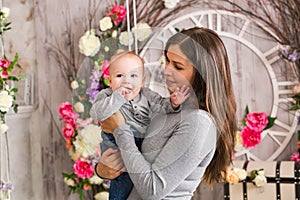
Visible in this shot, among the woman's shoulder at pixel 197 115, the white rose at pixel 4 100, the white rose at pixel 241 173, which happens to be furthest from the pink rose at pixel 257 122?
the woman's shoulder at pixel 197 115

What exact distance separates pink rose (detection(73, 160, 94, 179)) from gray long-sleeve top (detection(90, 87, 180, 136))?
5.27ft

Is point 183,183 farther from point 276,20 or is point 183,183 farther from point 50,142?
point 50,142

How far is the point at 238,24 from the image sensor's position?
266 cm

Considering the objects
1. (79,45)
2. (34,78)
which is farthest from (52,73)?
(79,45)

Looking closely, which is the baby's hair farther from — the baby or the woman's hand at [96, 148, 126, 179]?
the woman's hand at [96, 148, 126, 179]

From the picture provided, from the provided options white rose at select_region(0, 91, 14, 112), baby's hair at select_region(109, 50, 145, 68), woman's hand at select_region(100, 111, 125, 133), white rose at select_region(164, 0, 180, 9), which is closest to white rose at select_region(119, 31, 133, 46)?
baby's hair at select_region(109, 50, 145, 68)

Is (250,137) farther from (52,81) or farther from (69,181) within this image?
(52,81)

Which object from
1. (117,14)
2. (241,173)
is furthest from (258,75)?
(117,14)

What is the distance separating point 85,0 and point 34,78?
A: 0.47m

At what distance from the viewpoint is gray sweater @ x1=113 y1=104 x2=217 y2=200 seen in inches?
42.0

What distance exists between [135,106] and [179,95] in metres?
0.09

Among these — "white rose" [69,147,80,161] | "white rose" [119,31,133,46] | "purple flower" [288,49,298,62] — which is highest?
"purple flower" [288,49,298,62]

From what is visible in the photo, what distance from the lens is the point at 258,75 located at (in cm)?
266

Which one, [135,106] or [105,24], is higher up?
[105,24]
